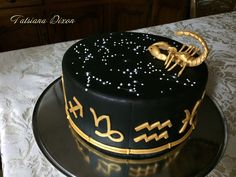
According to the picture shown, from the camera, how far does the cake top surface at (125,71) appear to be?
65 centimetres

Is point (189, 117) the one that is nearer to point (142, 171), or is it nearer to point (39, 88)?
point (142, 171)

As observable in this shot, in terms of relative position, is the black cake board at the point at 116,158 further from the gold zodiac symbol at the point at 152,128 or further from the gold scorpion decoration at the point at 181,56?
the gold scorpion decoration at the point at 181,56

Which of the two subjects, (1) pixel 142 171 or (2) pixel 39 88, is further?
(2) pixel 39 88

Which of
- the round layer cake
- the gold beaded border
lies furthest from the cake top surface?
the gold beaded border

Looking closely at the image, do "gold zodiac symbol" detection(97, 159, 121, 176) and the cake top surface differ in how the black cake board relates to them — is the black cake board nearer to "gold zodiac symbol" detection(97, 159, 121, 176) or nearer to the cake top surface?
"gold zodiac symbol" detection(97, 159, 121, 176)

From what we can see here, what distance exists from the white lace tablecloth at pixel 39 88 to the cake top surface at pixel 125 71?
193mm

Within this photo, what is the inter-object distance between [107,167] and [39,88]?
37 cm

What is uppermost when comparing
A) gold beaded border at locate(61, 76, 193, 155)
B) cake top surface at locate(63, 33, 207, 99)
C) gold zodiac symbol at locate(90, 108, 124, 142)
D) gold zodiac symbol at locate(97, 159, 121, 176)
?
cake top surface at locate(63, 33, 207, 99)

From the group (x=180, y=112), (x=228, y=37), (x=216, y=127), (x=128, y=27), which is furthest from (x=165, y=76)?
(x=128, y=27)

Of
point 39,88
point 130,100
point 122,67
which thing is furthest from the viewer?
point 39,88

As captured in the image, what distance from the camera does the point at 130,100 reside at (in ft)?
2.03

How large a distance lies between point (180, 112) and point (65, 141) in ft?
0.96

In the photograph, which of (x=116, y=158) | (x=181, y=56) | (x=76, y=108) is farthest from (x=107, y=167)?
(x=181, y=56)

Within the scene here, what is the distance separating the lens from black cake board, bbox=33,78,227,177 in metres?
0.66
